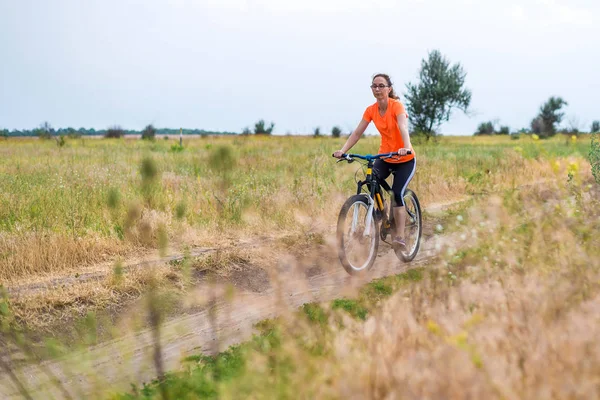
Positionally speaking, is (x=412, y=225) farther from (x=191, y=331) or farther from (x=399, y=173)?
(x=191, y=331)

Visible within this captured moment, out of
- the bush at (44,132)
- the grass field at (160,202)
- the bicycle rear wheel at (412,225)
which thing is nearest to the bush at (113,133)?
the bush at (44,132)

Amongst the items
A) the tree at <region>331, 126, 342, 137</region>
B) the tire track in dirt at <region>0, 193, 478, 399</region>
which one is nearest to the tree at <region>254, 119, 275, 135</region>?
the tree at <region>331, 126, 342, 137</region>

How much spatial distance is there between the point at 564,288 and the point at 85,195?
7935 mm

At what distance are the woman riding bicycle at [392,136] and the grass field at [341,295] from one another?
582 mm

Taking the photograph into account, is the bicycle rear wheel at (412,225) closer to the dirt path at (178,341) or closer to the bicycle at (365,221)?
the bicycle at (365,221)

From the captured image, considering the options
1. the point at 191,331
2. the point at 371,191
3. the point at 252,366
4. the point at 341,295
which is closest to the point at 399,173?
the point at 371,191

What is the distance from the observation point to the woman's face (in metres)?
6.48

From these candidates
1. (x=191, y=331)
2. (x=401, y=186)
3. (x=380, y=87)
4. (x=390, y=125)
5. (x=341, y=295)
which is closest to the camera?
(x=191, y=331)

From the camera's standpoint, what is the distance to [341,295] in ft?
19.5

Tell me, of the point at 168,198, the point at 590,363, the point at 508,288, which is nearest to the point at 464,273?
the point at 508,288

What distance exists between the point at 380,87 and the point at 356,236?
5.44 ft

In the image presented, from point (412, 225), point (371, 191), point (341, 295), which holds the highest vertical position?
point (371, 191)

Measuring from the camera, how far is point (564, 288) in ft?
11.7

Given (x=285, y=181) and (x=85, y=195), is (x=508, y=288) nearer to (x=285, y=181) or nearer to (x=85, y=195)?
(x=85, y=195)
